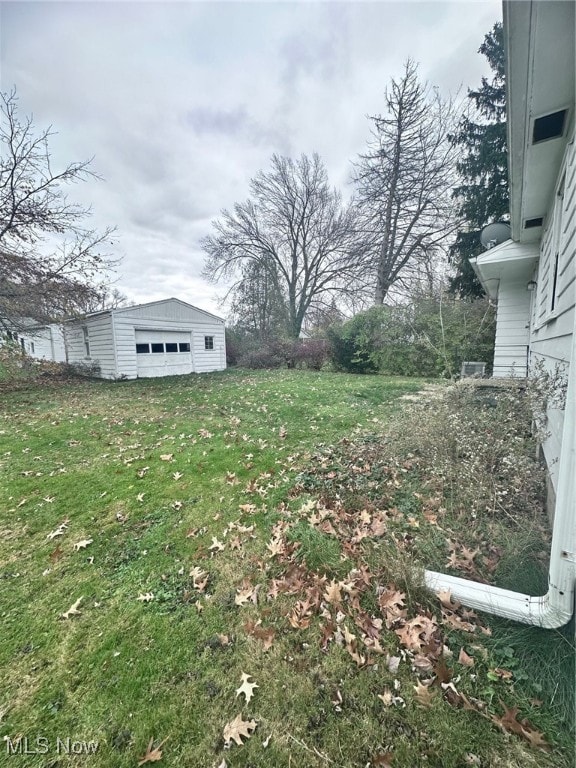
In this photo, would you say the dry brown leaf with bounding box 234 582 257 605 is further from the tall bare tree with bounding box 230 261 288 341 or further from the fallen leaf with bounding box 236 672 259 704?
the tall bare tree with bounding box 230 261 288 341

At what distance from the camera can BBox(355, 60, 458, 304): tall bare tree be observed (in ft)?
45.7

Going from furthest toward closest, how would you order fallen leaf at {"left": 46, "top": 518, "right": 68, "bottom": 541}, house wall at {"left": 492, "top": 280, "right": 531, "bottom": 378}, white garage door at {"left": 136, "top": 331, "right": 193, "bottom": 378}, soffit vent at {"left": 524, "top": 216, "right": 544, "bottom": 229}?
white garage door at {"left": 136, "top": 331, "right": 193, "bottom": 378} < house wall at {"left": 492, "top": 280, "right": 531, "bottom": 378} < soffit vent at {"left": 524, "top": 216, "right": 544, "bottom": 229} < fallen leaf at {"left": 46, "top": 518, "right": 68, "bottom": 541}

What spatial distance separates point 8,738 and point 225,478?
251 cm

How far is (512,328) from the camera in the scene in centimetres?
731

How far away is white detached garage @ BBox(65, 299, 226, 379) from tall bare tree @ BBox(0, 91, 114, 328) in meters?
2.04

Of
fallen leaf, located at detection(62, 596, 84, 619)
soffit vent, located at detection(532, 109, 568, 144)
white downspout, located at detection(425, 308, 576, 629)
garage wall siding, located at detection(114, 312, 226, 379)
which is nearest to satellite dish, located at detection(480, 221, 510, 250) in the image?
soffit vent, located at detection(532, 109, 568, 144)

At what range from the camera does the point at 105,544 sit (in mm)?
2762

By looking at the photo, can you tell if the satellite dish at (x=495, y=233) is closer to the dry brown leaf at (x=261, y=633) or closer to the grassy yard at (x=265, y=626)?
the grassy yard at (x=265, y=626)

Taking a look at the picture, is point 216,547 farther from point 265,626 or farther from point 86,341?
point 86,341

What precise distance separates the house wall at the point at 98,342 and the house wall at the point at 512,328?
522 inches

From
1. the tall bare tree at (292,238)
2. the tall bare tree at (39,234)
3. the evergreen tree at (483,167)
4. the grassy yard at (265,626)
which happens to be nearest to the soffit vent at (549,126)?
the grassy yard at (265,626)

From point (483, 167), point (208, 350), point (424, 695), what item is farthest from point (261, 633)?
point (208, 350)

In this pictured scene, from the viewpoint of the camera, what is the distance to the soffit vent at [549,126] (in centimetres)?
267

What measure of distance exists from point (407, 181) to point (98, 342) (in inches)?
648
